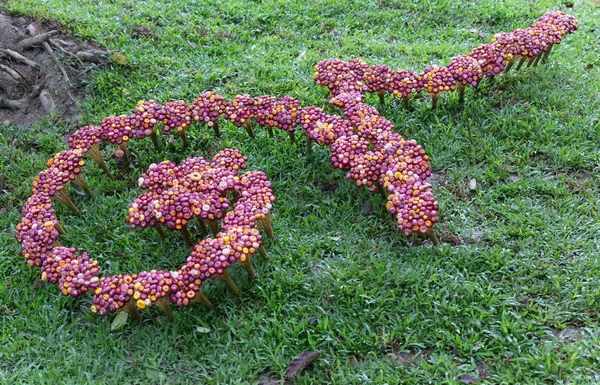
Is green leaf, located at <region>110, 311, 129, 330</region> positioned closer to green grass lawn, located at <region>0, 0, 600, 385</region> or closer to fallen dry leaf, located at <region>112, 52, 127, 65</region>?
green grass lawn, located at <region>0, 0, 600, 385</region>

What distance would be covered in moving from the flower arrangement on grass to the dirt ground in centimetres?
101

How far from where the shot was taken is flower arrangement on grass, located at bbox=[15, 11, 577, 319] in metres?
3.26

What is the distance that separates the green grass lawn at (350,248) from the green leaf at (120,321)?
0.20 feet

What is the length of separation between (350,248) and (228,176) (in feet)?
2.91

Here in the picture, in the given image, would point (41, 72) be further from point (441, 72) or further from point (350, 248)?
point (441, 72)

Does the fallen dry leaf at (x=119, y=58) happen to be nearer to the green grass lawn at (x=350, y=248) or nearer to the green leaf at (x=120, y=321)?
the green grass lawn at (x=350, y=248)

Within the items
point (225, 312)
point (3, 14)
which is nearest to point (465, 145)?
point (225, 312)

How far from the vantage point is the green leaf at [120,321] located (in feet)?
10.9

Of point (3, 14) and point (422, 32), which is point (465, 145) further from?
point (3, 14)

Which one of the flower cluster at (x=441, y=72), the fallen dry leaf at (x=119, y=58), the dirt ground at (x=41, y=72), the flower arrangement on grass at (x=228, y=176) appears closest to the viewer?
the flower arrangement on grass at (x=228, y=176)

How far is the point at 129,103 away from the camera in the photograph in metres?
4.91

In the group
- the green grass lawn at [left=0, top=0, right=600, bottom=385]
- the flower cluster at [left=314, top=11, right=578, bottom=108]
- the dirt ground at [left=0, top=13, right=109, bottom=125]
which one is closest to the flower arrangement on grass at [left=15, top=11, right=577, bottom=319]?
the flower cluster at [left=314, top=11, right=578, bottom=108]

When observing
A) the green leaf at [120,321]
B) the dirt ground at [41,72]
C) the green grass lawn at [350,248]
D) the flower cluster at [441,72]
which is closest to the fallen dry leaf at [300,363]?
the green grass lawn at [350,248]

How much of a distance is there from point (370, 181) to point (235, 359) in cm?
141
